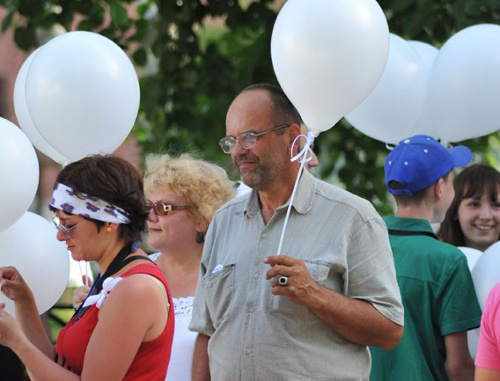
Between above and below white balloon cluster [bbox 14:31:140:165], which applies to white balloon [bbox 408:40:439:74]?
above

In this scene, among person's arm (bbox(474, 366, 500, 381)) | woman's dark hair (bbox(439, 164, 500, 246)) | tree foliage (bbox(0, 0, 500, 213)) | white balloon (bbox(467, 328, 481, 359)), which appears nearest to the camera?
person's arm (bbox(474, 366, 500, 381))

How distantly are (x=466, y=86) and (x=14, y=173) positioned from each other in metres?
1.99

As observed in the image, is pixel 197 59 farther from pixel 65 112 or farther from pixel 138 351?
pixel 138 351

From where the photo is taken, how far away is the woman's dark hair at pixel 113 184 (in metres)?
2.81

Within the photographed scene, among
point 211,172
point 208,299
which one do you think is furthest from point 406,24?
point 208,299

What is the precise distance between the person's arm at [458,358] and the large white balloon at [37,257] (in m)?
1.53

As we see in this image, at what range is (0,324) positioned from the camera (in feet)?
8.75

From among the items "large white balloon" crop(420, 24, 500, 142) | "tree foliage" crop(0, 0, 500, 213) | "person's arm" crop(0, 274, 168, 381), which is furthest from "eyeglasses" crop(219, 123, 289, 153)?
"tree foliage" crop(0, 0, 500, 213)

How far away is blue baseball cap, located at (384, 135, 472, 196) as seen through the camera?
353 cm

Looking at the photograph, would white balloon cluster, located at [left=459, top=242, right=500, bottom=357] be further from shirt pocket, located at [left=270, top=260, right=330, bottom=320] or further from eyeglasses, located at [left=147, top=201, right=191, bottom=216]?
eyeglasses, located at [left=147, top=201, right=191, bottom=216]

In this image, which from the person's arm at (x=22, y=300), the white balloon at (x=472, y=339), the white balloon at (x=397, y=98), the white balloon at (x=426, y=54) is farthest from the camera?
the white balloon at (x=426, y=54)

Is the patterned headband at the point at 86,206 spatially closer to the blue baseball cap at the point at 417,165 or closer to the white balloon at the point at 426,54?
the blue baseball cap at the point at 417,165

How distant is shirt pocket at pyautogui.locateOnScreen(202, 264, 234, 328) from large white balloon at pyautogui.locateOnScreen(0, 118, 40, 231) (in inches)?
31.1

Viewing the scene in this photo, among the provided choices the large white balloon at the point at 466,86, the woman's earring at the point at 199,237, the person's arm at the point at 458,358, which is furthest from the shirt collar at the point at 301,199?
the large white balloon at the point at 466,86
